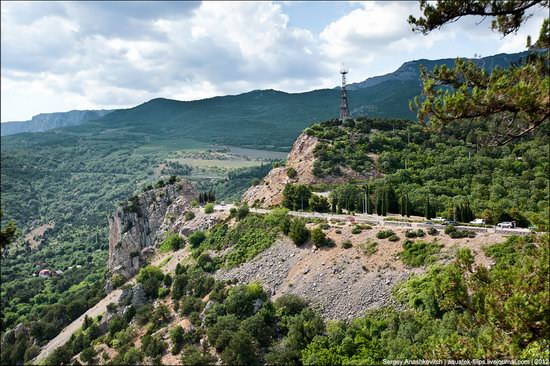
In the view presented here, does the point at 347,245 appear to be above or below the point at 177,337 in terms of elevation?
above

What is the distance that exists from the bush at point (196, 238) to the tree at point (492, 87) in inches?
2105

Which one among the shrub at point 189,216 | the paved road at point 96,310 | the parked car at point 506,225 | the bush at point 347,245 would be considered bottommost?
the paved road at point 96,310

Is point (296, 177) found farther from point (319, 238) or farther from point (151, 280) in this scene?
point (151, 280)

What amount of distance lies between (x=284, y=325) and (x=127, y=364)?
51.6ft

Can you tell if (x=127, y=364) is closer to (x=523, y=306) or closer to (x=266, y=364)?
(x=266, y=364)

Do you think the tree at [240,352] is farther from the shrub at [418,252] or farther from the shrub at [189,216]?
the shrub at [189,216]

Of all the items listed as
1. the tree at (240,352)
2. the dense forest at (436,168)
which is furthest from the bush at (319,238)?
the tree at (240,352)

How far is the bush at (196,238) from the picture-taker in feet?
215

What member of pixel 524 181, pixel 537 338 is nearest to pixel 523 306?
pixel 537 338

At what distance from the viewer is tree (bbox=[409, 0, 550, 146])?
12.7m

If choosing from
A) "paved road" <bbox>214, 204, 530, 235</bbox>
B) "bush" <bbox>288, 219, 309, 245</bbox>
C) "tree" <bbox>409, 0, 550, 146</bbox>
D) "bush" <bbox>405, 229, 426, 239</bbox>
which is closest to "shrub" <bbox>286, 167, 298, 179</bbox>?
"paved road" <bbox>214, 204, 530, 235</bbox>

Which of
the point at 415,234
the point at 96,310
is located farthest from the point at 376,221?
the point at 96,310

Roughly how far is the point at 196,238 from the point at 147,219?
2216cm

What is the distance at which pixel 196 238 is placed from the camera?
65812mm
